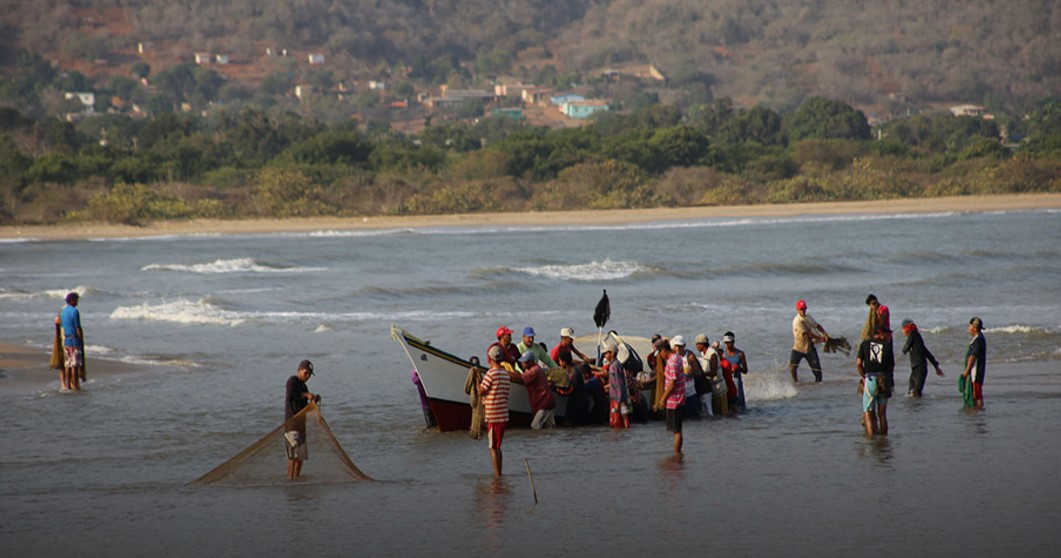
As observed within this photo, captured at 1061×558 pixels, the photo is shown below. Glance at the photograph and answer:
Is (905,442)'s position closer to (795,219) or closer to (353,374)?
(353,374)

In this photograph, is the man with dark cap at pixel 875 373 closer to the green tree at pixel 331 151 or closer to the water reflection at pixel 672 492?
the water reflection at pixel 672 492

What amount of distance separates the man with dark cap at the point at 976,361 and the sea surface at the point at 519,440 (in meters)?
0.38

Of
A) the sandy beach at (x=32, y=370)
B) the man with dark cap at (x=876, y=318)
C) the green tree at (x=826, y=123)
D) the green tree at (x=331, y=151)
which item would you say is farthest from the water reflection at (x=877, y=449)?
the green tree at (x=826, y=123)

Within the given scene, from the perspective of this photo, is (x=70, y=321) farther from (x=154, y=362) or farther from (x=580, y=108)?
(x=580, y=108)

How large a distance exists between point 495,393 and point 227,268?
31764mm

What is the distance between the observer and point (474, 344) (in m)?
25.8

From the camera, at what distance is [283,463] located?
14.1 metres

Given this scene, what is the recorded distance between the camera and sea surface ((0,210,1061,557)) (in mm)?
12305

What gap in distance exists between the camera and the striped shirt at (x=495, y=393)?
13.8 metres

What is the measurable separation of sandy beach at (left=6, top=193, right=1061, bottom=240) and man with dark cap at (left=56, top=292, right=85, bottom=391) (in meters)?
39.0

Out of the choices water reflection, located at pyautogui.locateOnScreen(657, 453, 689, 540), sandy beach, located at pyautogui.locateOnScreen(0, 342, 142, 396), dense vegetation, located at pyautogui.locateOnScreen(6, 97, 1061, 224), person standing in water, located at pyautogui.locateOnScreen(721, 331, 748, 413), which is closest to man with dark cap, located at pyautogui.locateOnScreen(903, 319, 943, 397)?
person standing in water, located at pyautogui.locateOnScreen(721, 331, 748, 413)

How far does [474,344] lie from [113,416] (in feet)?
28.4

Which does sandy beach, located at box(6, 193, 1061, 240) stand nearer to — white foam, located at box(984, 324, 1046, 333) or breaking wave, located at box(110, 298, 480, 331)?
breaking wave, located at box(110, 298, 480, 331)

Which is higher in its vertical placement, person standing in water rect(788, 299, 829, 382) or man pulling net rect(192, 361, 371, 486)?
person standing in water rect(788, 299, 829, 382)
